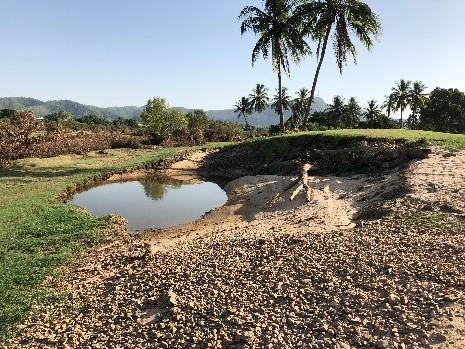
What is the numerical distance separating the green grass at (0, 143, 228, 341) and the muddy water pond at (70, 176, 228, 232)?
62.0 inches

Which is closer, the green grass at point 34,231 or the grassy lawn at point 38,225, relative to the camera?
the green grass at point 34,231

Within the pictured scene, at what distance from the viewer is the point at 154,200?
23.5m

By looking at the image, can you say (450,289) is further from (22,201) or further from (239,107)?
(239,107)

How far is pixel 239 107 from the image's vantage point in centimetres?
8206

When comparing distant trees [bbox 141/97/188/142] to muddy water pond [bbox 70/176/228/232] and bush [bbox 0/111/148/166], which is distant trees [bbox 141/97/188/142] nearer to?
bush [bbox 0/111/148/166]

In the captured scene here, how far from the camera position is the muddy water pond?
63.7 ft

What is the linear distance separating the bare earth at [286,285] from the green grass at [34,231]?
593 mm

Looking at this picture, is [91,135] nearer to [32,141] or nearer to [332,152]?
[32,141]

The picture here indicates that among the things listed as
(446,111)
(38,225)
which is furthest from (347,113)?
(38,225)

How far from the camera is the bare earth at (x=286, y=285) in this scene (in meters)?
7.55

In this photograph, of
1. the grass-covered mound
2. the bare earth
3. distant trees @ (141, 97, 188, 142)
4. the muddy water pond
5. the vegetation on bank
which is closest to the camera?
the bare earth

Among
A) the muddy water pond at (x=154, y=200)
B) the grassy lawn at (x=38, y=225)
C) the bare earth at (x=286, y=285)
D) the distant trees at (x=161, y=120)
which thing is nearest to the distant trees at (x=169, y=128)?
the distant trees at (x=161, y=120)

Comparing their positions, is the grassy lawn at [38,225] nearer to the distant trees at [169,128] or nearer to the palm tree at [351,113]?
the distant trees at [169,128]

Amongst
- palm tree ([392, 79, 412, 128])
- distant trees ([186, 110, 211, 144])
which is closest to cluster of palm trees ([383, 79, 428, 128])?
palm tree ([392, 79, 412, 128])
